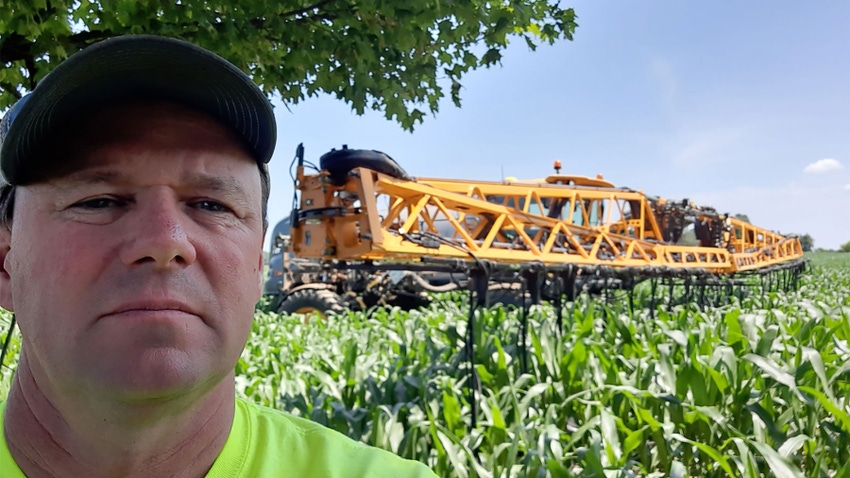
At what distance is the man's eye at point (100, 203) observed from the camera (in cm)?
97

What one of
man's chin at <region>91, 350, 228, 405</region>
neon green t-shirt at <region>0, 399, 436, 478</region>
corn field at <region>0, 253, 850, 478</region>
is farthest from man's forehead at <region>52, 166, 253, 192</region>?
corn field at <region>0, 253, 850, 478</region>

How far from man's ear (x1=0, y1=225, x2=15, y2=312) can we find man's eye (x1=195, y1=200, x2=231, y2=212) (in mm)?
366

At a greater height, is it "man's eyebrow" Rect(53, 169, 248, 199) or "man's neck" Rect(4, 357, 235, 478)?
"man's eyebrow" Rect(53, 169, 248, 199)

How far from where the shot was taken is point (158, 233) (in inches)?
36.8

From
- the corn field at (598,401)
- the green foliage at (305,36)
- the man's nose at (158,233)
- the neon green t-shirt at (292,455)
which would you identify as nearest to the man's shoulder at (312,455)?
the neon green t-shirt at (292,455)

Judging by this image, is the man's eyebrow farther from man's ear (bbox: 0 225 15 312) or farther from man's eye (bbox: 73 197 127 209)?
man's ear (bbox: 0 225 15 312)

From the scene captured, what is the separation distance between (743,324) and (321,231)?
3666mm

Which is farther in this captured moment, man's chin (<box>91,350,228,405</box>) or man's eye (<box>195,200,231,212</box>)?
man's eye (<box>195,200,231,212</box>)

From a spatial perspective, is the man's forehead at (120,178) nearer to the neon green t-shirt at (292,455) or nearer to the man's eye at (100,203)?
the man's eye at (100,203)

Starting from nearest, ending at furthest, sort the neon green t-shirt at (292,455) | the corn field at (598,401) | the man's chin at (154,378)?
the man's chin at (154,378)
the neon green t-shirt at (292,455)
the corn field at (598,401)

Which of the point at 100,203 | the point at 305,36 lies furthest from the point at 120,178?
the point at 305,36

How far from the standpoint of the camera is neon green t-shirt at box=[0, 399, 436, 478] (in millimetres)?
1130

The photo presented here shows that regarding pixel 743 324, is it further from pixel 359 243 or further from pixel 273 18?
pixel 273 18

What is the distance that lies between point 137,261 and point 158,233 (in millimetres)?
53
